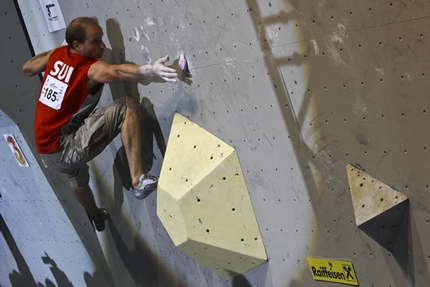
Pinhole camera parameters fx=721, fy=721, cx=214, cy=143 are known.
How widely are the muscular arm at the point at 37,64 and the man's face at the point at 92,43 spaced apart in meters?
0.32

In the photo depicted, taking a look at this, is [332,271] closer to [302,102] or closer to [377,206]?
[377,206]

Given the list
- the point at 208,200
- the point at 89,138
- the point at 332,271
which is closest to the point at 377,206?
the point at 332,271

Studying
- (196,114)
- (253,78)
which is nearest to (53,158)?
(196,114)

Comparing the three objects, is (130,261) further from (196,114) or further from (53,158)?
(196,114)

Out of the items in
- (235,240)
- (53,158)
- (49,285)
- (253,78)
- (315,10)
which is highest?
(315,10)

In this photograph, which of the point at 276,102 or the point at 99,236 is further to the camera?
the point at 99,236

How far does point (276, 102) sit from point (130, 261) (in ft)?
5.84

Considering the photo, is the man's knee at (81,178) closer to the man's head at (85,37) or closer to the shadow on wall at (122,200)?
the shadow on wall at (122,200)

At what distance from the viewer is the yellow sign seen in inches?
119

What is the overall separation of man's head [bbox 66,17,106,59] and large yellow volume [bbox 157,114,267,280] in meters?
0.52

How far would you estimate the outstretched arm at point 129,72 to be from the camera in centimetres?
315

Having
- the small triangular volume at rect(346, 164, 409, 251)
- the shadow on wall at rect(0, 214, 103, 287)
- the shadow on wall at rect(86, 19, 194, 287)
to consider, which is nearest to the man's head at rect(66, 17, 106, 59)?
the shadow on wall at rect(86, 19, 194, 287)

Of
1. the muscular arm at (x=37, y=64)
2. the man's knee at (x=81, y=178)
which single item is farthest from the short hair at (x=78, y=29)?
the man's knee at (x=81, y=178)

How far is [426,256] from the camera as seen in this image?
2.70m
